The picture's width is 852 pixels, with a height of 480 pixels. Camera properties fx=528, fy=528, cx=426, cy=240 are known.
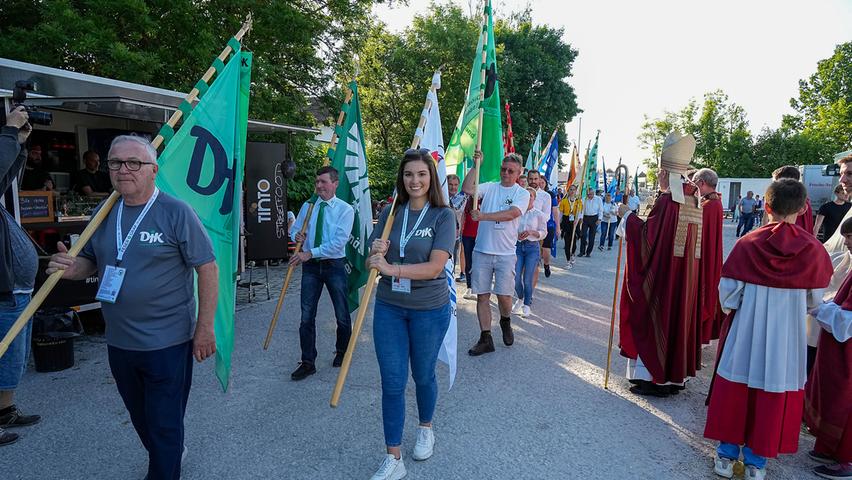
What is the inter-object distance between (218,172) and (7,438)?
92.1 inches

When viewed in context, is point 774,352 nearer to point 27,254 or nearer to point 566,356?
point 566,356

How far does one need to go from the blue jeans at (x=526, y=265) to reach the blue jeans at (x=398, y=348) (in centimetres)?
401

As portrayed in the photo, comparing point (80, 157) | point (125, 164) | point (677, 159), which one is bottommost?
point (125, 164)

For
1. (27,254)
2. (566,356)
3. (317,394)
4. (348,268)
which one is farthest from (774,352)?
(27,254)

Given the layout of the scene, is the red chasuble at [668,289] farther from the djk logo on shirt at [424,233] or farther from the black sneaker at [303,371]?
the black sneaker at [303,371]

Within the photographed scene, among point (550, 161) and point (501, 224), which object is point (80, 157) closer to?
point (501, 224)

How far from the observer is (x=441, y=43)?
24.1m

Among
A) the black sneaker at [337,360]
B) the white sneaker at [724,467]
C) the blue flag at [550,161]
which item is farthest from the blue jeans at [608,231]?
the white sneaker at [724,467]

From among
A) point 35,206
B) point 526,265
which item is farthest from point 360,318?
point 35,206

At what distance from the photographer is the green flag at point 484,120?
5688 mm

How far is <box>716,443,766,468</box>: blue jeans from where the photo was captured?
3.32 metres

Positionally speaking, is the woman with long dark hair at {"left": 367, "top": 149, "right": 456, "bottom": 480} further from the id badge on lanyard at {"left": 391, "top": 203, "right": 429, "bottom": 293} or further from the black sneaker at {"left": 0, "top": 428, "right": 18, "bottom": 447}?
the black sneaker at {"left": 0, "top": 428, "right": 18, "bottom": 447}

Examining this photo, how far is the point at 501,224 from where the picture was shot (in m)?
5.70

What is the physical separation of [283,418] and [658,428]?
2.89 meters
